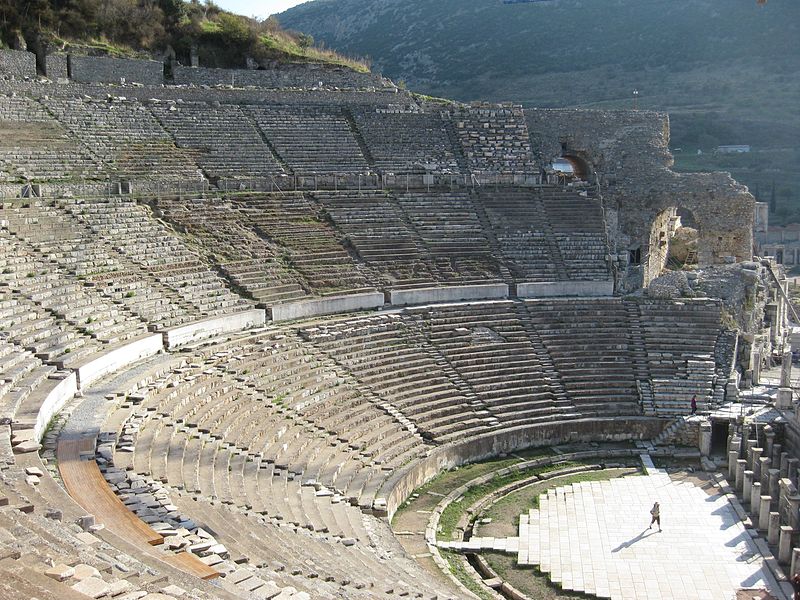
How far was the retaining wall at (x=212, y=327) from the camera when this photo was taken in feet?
59.0

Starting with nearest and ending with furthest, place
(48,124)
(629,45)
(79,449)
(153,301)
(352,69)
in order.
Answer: (79,449) → (153,301) → (48,124) → (352,69) → (629,45)

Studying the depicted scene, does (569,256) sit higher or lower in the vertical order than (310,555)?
higher

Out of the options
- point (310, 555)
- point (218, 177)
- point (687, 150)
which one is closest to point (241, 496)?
point (310, 555)

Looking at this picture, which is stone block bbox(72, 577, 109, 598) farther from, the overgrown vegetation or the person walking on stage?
the overgrown vegetation

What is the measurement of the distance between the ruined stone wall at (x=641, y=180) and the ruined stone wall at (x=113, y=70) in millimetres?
12787

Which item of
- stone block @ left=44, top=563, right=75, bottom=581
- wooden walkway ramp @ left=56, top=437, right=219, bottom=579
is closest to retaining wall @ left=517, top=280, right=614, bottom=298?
wooden walkway ramp @ left=56, top=437, right=219, bottom=579

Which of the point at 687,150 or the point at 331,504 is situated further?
the point at 687,150

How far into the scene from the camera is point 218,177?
82.0ft

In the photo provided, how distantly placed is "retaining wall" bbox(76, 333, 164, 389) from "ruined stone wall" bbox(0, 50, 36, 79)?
13096 mm

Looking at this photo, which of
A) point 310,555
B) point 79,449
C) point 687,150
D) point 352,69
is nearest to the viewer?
point 310,555

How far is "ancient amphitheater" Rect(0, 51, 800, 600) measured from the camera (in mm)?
11047

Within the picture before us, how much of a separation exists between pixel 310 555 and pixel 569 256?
53.1 feet

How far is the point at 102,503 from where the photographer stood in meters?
10.1

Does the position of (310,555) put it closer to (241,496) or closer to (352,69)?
(241,496)
